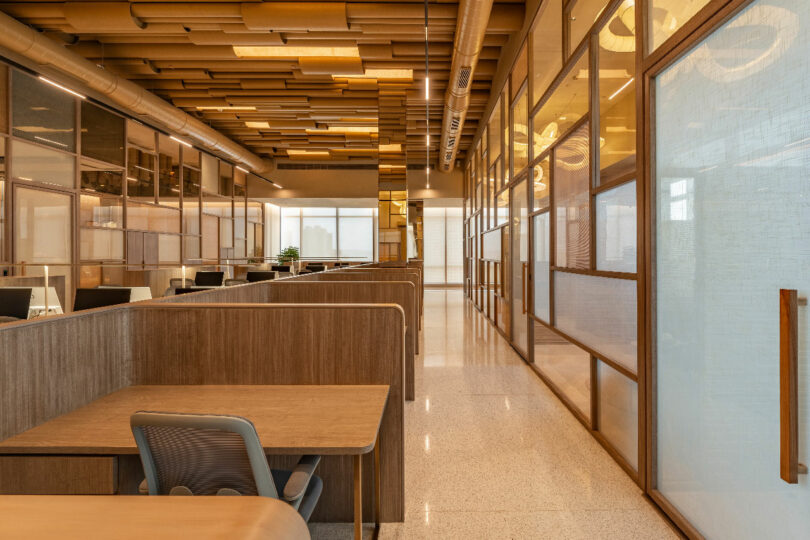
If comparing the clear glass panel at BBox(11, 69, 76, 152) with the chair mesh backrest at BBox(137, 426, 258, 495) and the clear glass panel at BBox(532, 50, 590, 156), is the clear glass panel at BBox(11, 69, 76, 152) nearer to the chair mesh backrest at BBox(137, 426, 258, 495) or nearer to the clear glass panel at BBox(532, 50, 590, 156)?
the clear glass panel at BBox(532, 50, 590, 156)

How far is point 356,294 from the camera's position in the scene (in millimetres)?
4367

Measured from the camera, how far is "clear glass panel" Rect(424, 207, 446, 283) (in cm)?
1784

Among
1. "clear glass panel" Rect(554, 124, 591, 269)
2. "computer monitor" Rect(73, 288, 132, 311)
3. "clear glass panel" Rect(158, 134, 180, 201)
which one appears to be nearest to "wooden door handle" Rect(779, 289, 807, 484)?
"clear glass panel" Rect(554, 124, 591, 269)

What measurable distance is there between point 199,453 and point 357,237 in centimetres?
1644

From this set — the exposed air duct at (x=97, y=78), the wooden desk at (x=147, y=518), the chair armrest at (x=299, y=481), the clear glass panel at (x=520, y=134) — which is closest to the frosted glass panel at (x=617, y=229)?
the chair armrest at (x=299, y=481)

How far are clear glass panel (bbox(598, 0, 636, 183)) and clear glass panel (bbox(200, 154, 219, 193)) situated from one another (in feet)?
33.0

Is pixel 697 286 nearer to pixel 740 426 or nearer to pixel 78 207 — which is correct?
pixel 740 426

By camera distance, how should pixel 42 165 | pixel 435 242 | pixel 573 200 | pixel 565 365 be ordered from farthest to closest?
1. pixel 435 242
2. pixel 42 165
3. pixel 565 365
4. pixel 573 200

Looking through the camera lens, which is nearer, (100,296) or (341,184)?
(100,296)

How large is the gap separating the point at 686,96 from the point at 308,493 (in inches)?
83.4

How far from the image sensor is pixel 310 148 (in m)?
13.0

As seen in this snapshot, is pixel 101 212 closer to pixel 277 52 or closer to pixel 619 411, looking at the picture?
pixel 277 52

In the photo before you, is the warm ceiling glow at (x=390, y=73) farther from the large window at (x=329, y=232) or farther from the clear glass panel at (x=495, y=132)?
the large window at (x=329, y=232)

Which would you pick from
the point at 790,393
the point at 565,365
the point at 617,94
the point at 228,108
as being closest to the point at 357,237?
the point at 228,108
